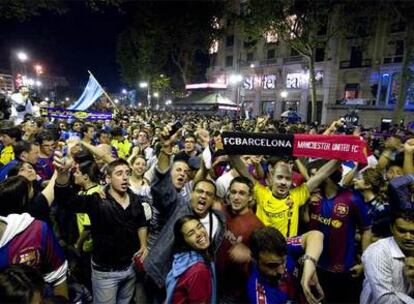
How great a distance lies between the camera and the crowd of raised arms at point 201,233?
7.84ft

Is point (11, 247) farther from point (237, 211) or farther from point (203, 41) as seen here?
point (203, 41)

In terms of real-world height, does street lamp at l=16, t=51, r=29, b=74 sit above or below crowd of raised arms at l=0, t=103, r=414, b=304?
above

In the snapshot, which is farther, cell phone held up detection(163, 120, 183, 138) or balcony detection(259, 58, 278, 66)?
balcony detection(259, 58, 278, 66)

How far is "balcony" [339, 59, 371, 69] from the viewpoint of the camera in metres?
33.2

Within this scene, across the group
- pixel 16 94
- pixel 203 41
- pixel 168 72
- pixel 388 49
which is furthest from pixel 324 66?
pixel 16 94

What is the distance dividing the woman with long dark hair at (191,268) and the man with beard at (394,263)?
1.23m

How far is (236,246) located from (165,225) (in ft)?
2.41

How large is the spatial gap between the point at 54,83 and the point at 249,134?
256 feet

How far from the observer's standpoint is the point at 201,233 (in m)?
2.73

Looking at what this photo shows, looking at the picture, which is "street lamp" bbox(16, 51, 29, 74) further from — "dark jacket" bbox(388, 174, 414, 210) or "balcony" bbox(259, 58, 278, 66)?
"balcony" bbox(259, 58, 278, 66)

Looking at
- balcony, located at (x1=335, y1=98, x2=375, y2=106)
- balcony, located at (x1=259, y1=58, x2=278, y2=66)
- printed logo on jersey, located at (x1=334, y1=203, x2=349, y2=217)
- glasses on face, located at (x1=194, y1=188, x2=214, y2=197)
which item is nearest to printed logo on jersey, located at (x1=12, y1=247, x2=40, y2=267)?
glasses on face, located at (x1=194, y1=188, x2=214, y2=197)

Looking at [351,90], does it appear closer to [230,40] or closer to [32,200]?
[230,40]

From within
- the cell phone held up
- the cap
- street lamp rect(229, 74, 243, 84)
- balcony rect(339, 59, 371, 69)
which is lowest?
the cap

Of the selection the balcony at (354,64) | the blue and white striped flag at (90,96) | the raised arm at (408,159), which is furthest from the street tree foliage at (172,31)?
the raised arm at (408,159)
